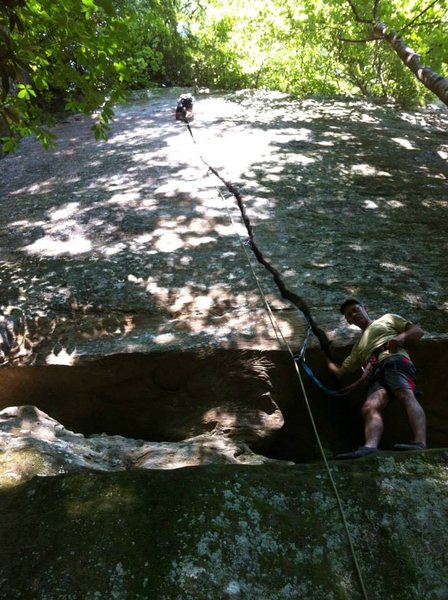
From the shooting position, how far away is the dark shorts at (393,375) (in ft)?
12.7

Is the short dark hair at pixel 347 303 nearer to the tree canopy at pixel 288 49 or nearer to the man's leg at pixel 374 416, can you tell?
the man's leg at pixel 374 416

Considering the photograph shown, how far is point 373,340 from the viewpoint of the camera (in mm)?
4145

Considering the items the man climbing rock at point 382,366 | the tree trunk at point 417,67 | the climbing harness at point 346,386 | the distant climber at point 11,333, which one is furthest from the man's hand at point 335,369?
the tree trunk at point 417,67

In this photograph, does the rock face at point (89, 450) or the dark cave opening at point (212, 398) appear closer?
the rock face at point (89, 450)

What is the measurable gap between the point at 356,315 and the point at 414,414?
1.11 m

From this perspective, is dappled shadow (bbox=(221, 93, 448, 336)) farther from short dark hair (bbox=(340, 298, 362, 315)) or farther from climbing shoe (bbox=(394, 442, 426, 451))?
climbing shoe (bbox=(394, 442, 426, 451))

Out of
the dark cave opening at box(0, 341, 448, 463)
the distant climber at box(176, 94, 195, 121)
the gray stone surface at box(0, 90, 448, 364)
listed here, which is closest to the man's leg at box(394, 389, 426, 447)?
the dark cave opening at box(0, 341, 448, 463)

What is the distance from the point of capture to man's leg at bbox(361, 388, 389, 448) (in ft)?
11.8

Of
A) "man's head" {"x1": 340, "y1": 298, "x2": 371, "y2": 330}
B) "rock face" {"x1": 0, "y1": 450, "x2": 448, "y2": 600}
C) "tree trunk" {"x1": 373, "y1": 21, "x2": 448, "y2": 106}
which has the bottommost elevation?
"man's head" {"x1": 340, "y1": 298, "x2": 371, "y2": 330}

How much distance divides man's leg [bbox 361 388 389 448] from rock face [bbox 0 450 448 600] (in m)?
0.96

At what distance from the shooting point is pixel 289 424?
4.55 metres

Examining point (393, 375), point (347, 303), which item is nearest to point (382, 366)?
point (393, 375)

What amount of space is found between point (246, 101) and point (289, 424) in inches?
396

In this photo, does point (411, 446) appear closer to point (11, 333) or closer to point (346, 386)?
point (346, 386)
